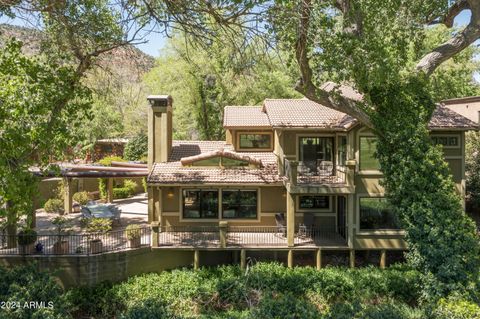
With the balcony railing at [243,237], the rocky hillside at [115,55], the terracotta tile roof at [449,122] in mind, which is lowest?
the balcony railing at [243,237]

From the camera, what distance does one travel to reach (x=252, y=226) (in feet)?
57.5

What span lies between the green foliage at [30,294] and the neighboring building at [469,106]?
82.1 feet

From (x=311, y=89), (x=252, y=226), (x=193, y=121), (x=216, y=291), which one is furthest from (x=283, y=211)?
(x=193, y=121)

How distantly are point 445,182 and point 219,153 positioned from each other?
9707mm

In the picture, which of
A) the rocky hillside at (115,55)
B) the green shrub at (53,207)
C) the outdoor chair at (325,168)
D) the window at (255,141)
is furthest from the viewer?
the green shrub at (53,207)

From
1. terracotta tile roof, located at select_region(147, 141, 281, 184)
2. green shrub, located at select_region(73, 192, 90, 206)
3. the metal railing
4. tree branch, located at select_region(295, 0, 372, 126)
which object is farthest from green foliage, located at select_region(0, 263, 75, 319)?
green shrub, located at select_region(73, 192, 90, 206)

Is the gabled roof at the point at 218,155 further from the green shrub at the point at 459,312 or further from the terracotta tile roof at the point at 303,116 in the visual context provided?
the green shrub at the point at 459,312

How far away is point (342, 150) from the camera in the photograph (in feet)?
54.0

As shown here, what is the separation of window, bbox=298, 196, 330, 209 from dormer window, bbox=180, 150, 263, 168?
2.71 m

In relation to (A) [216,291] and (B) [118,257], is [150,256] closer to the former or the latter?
(B) [118,257]

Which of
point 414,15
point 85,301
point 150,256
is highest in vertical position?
point 414,15

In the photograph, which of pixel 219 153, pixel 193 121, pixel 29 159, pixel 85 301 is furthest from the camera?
pixel 193 121

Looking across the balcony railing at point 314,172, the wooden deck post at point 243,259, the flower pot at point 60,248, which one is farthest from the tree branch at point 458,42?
the flower pot at point 60,248

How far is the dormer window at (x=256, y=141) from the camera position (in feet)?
63.2
